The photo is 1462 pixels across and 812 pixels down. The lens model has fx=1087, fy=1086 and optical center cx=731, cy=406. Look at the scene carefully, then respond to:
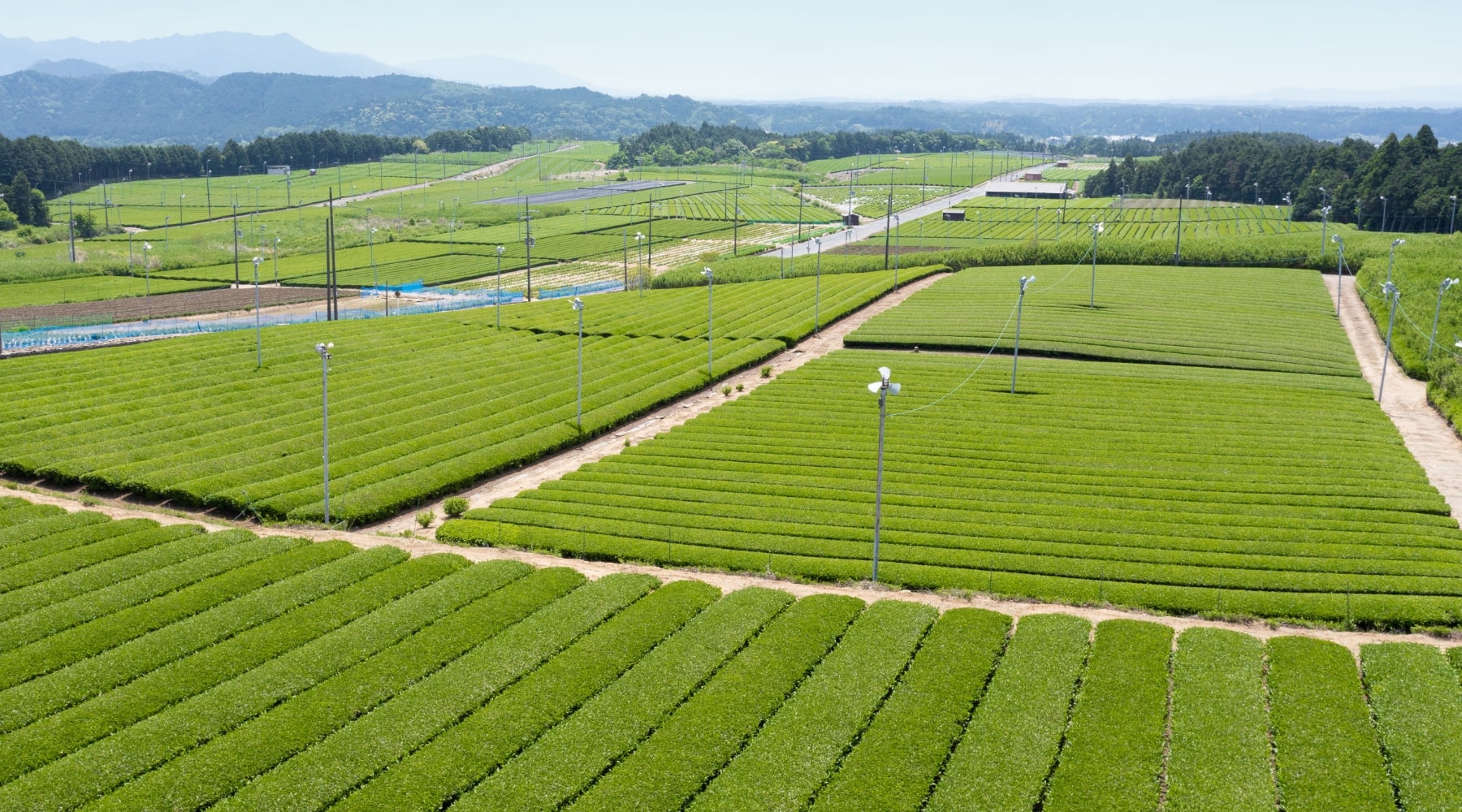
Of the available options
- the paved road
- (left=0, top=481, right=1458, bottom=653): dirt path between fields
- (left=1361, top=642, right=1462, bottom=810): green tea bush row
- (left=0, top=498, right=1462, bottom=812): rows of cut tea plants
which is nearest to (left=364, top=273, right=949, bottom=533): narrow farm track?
(left=0, top=481, right=1458, bottom=653): dirt path between fields

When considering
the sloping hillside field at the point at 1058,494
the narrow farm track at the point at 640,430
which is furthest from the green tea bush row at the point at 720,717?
the narrow farm track at the point at 640,430

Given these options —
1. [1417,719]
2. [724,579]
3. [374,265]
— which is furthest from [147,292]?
[1417,719]

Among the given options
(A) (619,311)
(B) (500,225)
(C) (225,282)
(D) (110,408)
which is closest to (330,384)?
(D) (110,408)

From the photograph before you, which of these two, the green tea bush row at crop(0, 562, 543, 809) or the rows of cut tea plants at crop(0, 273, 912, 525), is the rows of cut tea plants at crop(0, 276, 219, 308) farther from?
the green tea bush row at crop(0, 562, 543, 809)

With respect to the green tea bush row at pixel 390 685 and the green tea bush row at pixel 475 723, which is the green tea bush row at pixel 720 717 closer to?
the green tea bush row at pixel 475 723

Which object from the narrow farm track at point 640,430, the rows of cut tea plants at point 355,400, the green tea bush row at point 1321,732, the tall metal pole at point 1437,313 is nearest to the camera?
the green tea bush row at point 1321,732

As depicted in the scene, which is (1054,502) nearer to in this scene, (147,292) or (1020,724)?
(1020,724)
